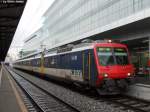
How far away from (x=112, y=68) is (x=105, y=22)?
89.7 feet

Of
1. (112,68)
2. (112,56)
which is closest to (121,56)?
(112,56)

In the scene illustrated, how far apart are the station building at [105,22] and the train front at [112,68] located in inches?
298

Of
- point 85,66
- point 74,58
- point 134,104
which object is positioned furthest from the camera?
point 74,58

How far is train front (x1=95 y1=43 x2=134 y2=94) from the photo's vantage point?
1675 centimetres

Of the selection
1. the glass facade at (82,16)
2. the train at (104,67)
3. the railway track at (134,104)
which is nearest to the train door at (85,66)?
the train at (104,67)

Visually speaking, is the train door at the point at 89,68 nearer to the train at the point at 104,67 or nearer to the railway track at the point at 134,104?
the train at the point at 104,67

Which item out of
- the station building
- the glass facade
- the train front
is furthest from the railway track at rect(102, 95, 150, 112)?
the glass facade

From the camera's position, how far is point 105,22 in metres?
44.0

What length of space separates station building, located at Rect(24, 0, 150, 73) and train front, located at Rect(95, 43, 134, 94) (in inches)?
298

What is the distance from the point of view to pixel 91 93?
19.8m

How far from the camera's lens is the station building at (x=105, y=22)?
2833 centimetres

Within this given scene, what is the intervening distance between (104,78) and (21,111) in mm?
5244

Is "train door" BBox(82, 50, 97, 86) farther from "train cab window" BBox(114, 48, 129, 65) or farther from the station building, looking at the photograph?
the station building

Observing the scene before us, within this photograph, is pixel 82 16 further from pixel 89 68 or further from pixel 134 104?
pixel 134 104
